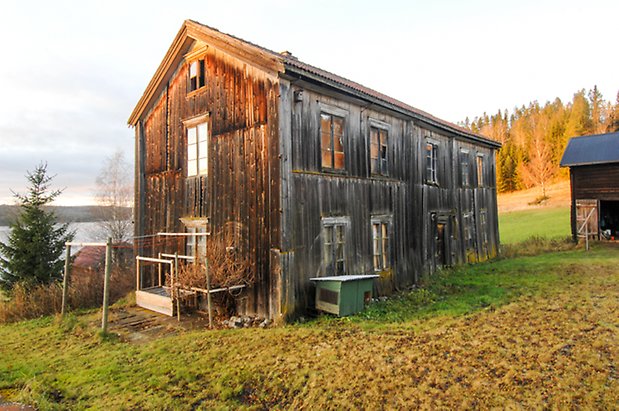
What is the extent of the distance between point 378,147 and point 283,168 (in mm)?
4802

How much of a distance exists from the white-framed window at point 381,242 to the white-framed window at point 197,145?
6061 millimetres

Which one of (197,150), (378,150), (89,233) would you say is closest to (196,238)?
(197,150)

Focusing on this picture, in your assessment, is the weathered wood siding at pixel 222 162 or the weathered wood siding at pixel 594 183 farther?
the weathered wood siding at pixel 594 183

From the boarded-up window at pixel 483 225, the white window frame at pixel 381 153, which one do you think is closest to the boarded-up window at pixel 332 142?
the white window frame at pixel 381 153

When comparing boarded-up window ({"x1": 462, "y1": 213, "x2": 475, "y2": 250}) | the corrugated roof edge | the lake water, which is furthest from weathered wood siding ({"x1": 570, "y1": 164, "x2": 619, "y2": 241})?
the lake water

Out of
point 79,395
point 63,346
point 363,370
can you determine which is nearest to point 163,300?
point 63,346

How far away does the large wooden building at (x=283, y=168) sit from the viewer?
9531 millimetres

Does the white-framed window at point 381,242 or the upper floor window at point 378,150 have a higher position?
the upper floor window at point 378,150

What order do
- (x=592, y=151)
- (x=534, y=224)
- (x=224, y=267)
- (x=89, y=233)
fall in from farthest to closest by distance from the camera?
(x=534, y=224) < (x=89, y=233) < (x=592, y=151) < (x=224, y=267)

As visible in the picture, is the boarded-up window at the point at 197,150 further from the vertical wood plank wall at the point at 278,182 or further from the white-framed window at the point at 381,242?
the white-framed window at the point at 381,242

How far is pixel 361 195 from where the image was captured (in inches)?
467

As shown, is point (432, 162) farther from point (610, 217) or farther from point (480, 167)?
point (610, 217)

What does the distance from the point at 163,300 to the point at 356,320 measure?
5971mm

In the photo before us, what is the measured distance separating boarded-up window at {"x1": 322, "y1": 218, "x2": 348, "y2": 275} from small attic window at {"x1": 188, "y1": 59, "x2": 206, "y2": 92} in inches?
248
